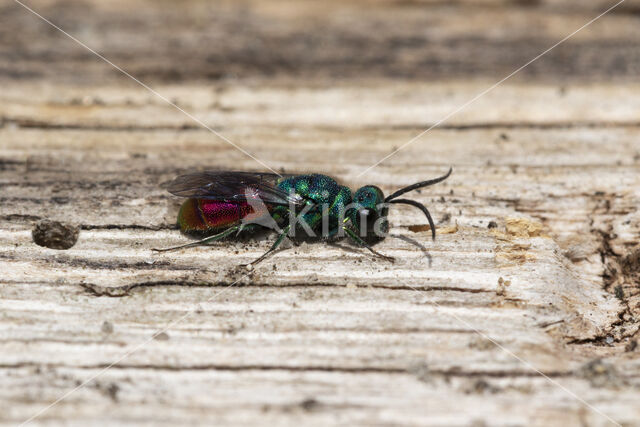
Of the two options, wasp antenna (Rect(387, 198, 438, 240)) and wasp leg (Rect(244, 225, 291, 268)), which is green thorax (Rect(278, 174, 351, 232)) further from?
wasp antenna (Rect(387, 198, 438, 240))

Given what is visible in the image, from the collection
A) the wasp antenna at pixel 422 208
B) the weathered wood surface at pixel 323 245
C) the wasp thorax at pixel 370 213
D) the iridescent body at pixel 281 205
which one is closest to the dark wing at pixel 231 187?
the iridescent body at pixel 281 205

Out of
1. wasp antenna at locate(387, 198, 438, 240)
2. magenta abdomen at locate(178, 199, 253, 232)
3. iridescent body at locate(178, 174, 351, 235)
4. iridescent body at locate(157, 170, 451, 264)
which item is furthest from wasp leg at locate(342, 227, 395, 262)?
magenta abdomen at locate(178, 199, 253, 232)

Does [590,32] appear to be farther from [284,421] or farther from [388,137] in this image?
[284,421]

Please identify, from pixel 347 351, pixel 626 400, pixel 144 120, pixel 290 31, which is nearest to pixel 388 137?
pixel 290 31

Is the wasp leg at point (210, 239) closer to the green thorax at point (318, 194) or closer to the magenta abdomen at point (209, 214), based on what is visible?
the magenta abdomen at point (209, 214)

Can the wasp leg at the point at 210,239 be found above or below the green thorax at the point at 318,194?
below

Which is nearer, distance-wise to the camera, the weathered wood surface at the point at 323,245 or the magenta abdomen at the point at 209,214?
the weathered wood surface at the point at 323,245
